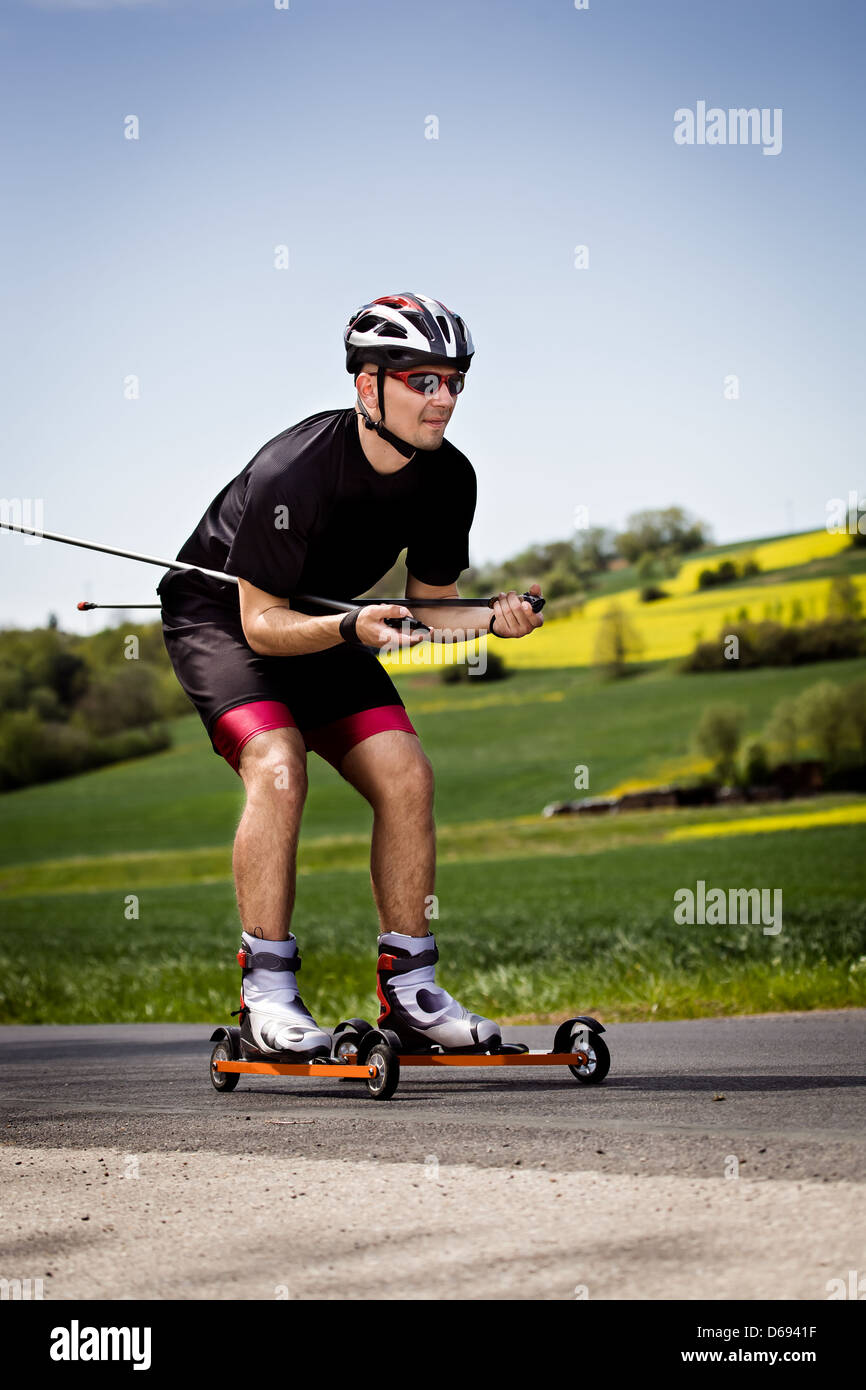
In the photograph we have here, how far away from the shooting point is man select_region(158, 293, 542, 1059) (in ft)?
14.3

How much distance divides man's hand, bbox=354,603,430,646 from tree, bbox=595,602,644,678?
4763cm

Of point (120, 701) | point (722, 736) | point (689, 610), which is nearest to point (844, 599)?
point (722, 736)

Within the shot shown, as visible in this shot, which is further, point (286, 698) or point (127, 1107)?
point (286, 698)

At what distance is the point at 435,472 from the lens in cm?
479

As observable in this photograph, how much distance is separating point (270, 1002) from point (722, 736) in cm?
3830

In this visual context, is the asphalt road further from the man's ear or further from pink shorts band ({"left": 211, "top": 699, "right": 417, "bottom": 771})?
the man's ear

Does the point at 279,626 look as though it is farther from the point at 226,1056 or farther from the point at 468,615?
the point at 226,1056

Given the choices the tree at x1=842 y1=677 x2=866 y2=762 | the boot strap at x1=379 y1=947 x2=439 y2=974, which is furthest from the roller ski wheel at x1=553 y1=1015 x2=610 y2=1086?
the tree at x1=842 y1=677 x2=866 y2=762

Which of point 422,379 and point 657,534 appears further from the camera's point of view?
point 657,534

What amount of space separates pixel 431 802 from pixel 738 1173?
2.07 meters

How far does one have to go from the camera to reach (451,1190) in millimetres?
2721

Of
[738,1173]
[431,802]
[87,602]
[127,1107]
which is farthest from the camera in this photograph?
[87,602]
